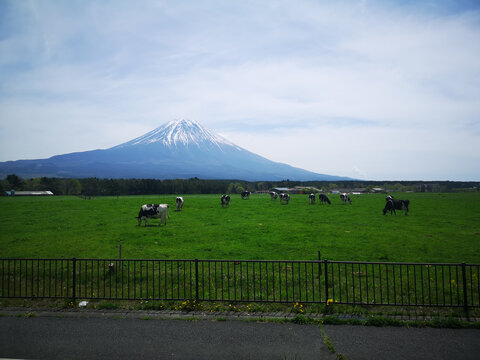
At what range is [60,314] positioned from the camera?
8188 mm

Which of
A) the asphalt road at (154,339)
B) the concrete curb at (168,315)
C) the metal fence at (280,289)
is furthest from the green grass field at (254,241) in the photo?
the asphalt road at (154,339)

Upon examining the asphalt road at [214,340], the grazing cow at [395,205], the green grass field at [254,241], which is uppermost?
the grazing cow at [395,205]

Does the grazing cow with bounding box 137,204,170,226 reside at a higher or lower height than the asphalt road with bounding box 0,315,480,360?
higher

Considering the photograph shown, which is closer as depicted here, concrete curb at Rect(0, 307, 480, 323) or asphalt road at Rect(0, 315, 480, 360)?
asphalt road at Rect(0, 315, 480, 360)

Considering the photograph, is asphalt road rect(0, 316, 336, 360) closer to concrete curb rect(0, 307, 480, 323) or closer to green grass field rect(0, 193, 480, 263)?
concrete curb rect(0, 307, 480, 323)

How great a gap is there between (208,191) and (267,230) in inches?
3797

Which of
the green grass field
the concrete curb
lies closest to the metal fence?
the concrete curb

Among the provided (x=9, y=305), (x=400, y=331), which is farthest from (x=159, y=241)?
(x=400, y=331)

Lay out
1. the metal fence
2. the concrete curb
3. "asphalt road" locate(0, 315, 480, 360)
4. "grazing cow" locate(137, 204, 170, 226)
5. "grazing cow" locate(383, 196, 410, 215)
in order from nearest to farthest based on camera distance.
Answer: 1. "asphalt road" locate(0, 315, 480, 360)
2. the concrete curb
3. the metal fence
4. "grazing cow" locate(137, 204, 170, 226)
5. "grazing cow" locate(383, 196, 410, 215)

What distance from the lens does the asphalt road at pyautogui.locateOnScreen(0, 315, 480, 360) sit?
6250 millimetres

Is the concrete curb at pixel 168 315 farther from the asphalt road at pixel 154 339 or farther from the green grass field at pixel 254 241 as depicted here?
the green grass field at pixel 254 241

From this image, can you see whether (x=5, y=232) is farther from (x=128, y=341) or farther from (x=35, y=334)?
(x=128, y=341)

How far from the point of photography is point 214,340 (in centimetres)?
681

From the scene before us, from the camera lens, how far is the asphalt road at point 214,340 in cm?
625
